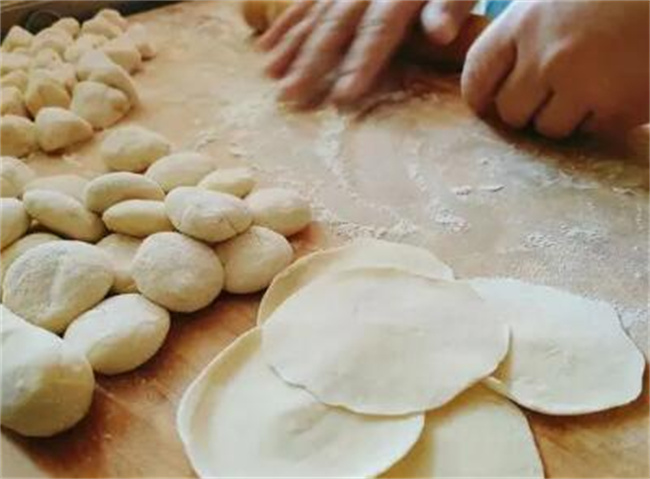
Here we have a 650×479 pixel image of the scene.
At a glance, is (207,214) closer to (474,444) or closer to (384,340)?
(384,340)

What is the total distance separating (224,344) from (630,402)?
38cm

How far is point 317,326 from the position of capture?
2.45 feet

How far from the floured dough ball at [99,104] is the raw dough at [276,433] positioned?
23.1 inches

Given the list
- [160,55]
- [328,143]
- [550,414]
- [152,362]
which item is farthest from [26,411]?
[160,55]

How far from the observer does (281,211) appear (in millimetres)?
910

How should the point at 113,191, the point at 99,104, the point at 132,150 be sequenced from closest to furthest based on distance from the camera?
the point at 113,191
the point at 132,150
the point at 99,104

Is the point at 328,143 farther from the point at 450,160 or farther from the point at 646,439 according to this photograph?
the point at 646,439

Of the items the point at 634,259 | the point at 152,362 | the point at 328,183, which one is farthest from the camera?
the point at 328,183

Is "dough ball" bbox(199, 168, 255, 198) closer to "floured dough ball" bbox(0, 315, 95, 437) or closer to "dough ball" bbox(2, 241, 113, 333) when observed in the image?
"dough ball" bbox(2, 241, 113, 333)

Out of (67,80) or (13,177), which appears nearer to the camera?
(13,177)

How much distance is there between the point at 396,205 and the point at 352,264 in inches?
6.3

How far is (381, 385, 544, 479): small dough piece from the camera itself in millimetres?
636

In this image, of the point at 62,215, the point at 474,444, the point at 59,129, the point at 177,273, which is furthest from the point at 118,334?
the point at 59,129

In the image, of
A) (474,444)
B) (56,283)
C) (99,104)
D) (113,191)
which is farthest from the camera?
(99,104)
